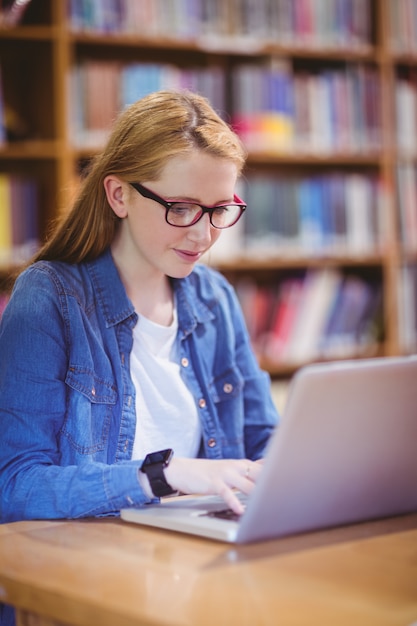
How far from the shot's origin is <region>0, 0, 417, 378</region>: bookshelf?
10.1 feet

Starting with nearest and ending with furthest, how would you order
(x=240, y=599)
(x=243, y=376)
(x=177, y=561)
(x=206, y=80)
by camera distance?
(x=240, y=599), (x=177, y=561), (x=243, y=376), (x=206, y=80)

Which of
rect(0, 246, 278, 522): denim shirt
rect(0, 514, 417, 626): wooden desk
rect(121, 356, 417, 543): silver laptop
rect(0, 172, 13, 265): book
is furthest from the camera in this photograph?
rect(0, 172, 13, 265): book

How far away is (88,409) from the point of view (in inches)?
58.4

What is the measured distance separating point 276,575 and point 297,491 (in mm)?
118

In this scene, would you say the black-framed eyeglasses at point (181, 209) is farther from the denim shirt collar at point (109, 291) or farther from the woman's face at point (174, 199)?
the denim shirt collar at point (109, 291)

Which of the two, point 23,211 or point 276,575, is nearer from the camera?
point 276,575

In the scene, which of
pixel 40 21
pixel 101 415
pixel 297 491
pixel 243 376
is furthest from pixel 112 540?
pixel 40 21

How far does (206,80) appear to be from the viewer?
328 centimetres

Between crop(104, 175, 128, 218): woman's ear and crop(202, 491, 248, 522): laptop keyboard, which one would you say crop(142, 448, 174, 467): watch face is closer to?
crop(202, 491, 248, 522): laptop keyboard

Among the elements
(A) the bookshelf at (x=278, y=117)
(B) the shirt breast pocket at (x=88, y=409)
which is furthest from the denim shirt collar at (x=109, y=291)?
(A) the bookshelf at (x=278, y=117)

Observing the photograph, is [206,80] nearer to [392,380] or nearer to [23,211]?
[23,211]

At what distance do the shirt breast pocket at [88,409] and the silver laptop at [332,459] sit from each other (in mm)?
235

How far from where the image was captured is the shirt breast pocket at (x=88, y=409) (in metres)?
1.46

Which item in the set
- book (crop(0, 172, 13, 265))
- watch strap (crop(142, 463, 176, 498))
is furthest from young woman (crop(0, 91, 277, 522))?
book (crop(0, 172, 13, 265))
